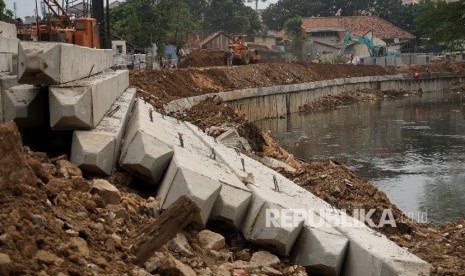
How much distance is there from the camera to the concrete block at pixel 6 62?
10.6 meters

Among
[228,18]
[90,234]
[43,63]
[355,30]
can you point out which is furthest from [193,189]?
[355,30]

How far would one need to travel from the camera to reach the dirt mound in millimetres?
40688

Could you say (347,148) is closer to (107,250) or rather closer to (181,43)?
(107,250)

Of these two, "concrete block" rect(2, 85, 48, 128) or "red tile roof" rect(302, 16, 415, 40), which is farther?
"red tile roof" rect(302, 16, 415, 40)

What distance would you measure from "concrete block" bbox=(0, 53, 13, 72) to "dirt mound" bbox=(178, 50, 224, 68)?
29452 millimetres

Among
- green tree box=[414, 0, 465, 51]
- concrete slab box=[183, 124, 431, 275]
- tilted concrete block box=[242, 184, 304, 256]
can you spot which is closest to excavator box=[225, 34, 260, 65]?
green tree box=[414, 0, 465, 51]

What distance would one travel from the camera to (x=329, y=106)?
4081 centimetres

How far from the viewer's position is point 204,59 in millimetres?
41625

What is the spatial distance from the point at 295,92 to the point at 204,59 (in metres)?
6.81

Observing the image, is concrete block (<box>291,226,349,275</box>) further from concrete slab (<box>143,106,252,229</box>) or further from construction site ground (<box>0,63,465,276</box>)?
concrete slab (<box>143,106,252,229</box>)

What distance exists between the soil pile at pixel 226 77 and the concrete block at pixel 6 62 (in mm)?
5786

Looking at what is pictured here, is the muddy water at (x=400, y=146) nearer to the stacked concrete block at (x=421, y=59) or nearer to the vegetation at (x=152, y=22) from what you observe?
the vegetation at (x=152, y=22)

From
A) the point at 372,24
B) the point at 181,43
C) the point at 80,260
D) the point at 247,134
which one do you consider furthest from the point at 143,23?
the point at 372,24

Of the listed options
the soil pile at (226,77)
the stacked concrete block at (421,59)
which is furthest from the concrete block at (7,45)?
the stacked concrete block at (421,59)
